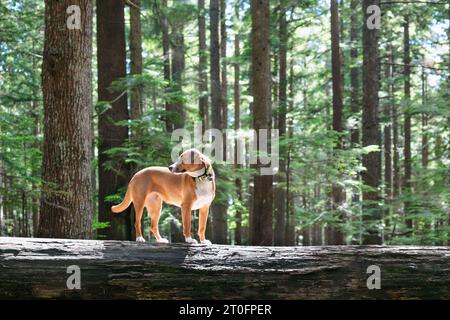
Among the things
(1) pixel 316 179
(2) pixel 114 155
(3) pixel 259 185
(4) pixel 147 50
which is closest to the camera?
(2) pixel 114 155

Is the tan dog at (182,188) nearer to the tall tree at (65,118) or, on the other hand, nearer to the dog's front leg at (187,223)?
the dog's front leg at (187,223)

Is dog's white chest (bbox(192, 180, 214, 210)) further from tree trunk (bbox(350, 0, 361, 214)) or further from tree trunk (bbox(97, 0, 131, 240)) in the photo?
tree trunk (bbox(350, 0, 361, 214))

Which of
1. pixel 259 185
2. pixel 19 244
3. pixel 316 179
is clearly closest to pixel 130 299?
pixel 19 244

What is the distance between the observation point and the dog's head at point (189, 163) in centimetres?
529

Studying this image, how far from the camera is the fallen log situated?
463 centimetres

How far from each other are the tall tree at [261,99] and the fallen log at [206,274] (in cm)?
710

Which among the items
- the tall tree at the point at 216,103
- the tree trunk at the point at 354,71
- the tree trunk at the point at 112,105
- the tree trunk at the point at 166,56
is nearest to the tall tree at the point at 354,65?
the tree trunk at the point at 354,71

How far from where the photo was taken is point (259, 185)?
39.5 feet

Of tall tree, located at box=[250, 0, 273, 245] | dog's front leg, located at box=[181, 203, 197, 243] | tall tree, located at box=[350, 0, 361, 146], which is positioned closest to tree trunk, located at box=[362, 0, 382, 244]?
tall tree, located at box=[250, 0, 273, 245]

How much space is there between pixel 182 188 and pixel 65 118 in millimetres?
2393

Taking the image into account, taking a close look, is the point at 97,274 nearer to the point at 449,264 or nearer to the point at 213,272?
the point at 213,272

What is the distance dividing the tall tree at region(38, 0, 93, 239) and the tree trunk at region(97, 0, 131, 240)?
402cm
